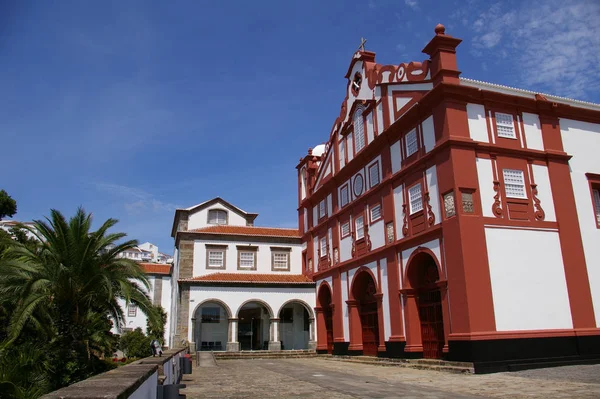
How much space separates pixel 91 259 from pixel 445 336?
1143 centimetres

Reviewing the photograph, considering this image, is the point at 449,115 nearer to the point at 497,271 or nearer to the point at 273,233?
the point at 497,271

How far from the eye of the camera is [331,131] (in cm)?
2712

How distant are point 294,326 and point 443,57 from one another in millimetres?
20284

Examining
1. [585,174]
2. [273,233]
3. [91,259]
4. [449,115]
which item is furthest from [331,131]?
[91,259]

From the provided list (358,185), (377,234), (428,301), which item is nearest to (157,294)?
(358,185)

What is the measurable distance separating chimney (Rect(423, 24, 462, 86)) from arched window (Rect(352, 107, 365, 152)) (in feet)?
19.9

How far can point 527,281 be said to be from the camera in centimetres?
1541

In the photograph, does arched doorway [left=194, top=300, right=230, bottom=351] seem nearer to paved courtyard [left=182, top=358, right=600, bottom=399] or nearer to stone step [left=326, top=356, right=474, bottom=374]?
stone step [left=326, top=356, right=474, bottom=374]

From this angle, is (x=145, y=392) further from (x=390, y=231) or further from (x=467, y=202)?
(x=390, y=231)

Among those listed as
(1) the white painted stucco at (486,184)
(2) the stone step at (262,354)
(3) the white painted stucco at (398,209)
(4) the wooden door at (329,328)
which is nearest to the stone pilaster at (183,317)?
(2) the stone step at (262,354)

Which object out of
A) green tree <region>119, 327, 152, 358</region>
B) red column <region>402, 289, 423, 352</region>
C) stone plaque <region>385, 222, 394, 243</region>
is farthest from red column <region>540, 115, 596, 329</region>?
green tree <region>119, 327, 152, 358</region>

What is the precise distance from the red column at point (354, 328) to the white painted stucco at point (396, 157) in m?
6.97

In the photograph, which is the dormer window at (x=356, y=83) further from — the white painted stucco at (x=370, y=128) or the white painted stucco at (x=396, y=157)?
the white painted stucco at (x=396, y=157)

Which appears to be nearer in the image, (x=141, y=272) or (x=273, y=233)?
(x=141, y=272)
